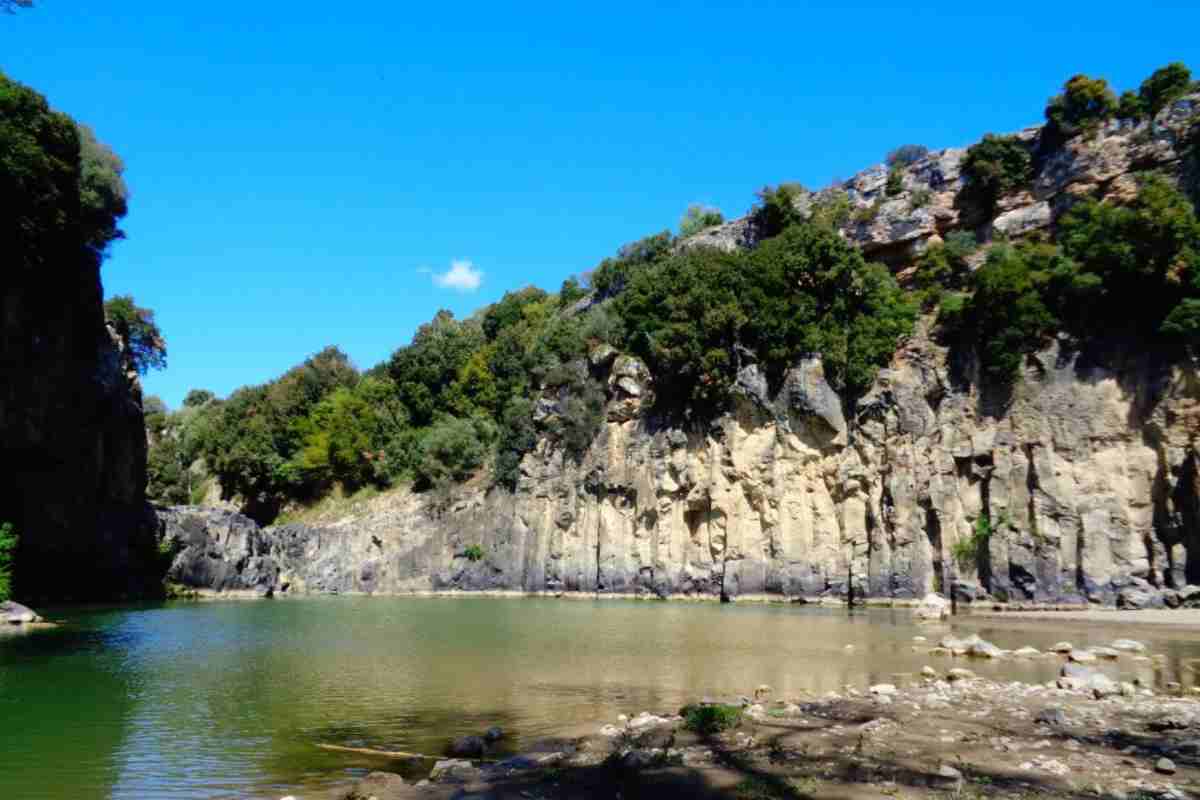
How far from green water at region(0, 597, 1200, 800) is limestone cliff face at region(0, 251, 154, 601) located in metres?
6.85

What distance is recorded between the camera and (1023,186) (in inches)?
2122

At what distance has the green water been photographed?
11367 millimetres

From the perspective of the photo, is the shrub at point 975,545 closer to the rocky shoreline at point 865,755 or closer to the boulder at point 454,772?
the rocky shoreline at point 865,755

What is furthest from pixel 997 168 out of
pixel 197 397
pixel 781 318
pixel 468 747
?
pixel 197 397

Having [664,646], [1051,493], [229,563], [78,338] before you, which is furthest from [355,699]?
[229,563]

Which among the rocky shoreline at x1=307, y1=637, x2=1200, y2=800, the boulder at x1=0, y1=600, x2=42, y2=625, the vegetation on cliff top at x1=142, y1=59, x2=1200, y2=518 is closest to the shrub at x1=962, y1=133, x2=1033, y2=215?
the vegetation on cliff top at x1=142, y1=59, x2=1200, y2=518

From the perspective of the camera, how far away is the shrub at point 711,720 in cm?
1180

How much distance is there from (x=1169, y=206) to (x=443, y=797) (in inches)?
1832

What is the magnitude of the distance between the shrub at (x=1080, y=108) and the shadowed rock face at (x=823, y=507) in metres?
15.4

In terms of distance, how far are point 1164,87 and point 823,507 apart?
31274 mm

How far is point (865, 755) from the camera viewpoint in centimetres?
1008

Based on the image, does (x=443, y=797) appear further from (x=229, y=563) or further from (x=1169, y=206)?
(x=229, y=563)

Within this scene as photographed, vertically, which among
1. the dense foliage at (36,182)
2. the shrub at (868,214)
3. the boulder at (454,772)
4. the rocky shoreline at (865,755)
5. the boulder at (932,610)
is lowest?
the boulder at (932,610)

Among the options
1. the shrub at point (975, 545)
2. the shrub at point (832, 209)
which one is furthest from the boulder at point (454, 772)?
the shrub at point (832, 209)
